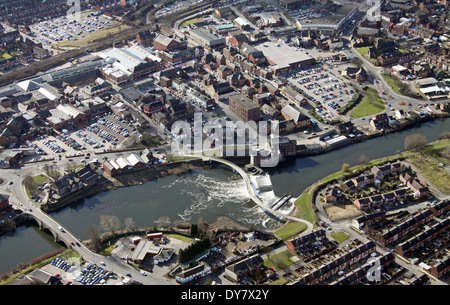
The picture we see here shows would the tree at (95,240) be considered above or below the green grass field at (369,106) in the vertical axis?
below

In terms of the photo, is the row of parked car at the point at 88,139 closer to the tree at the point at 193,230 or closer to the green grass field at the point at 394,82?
the tree at the point at 193,230

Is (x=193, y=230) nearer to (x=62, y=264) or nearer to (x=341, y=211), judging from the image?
(x=62, y=264)

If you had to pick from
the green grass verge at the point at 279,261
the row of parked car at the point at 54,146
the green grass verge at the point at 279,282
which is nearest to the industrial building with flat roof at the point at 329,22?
the row of parked car at the point at 54,146

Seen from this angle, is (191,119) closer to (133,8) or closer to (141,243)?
(141,243)

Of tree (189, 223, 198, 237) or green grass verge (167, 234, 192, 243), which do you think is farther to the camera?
green grass verge (167, 234, 192, 243)

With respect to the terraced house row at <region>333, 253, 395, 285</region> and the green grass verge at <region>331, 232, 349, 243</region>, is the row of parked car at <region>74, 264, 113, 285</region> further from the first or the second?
the green grass verge at <region>331, 232, 349, 243</region>

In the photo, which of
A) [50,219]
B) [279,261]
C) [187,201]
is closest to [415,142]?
[279,261]

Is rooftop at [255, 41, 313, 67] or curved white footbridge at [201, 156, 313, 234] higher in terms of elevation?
rooftop at [255, 41, 313, 67]

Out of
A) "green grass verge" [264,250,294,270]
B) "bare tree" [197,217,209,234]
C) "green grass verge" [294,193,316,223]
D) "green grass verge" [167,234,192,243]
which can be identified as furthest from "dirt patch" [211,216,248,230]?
"green grass verge" [294,193,316,223]
